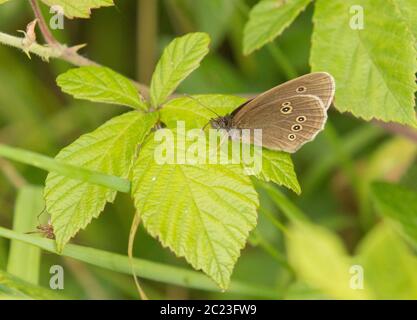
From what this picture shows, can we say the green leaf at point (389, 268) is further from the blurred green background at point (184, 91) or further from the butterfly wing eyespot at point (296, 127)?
the blurred green background at point (184, 91)

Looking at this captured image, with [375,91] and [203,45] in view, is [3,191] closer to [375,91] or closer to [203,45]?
[203,45]

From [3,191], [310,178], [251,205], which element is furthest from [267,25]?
[3,191]

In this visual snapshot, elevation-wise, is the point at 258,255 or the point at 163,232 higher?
the point at 258,255

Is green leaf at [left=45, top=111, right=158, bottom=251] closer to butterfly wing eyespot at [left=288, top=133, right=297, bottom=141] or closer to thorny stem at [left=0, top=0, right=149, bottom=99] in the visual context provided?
thorny stem at [left=0, top=0, right=149, bottom=99]

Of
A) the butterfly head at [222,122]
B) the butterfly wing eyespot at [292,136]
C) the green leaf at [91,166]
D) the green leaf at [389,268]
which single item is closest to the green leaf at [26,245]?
the green leaf at [91,166]

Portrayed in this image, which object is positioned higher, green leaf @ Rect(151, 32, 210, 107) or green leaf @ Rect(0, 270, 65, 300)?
green leaf @ Rect(151, 32, 210, 107)

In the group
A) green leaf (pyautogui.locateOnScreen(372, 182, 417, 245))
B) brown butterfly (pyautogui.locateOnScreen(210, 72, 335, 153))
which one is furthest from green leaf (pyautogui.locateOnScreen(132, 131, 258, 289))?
green leaf (pyautogui.locateOnScreen(372, 182, 417, 245))
